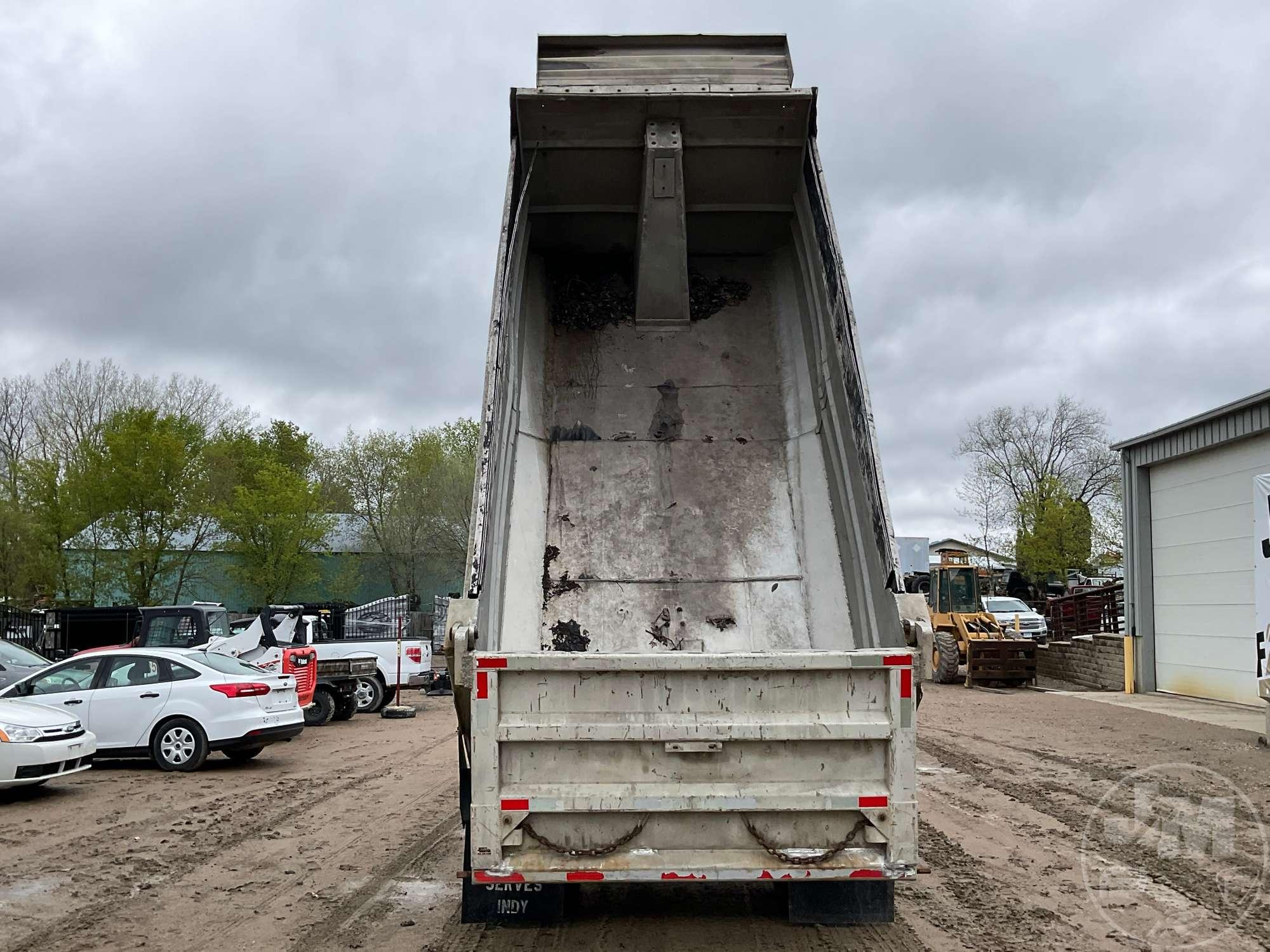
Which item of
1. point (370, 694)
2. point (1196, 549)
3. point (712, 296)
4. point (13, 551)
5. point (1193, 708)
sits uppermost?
point (712, 296)

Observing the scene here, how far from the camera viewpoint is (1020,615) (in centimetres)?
3322

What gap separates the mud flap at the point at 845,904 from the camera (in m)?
5.25

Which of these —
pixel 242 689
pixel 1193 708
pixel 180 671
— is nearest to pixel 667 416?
pixel 242 689

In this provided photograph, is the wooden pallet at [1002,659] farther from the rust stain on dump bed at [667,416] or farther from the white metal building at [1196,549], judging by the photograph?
the rust stain on dump bed at [667,416]

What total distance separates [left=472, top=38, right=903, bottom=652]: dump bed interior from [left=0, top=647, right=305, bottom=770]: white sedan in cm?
685

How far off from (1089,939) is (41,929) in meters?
5.55

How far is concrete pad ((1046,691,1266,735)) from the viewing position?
15.5 meters

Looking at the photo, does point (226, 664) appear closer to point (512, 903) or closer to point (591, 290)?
point (591, 290)

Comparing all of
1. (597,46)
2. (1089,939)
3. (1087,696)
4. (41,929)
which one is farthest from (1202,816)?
(1087,696)

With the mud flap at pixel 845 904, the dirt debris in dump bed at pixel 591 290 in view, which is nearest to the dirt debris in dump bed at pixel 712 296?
the dirt debris in dump bed at pixel 591 290

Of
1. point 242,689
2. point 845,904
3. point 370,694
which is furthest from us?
point 370,694

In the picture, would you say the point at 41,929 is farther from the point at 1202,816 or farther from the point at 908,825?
the point at 1202,816

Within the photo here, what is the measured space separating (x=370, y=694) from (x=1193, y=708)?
14.0 metres

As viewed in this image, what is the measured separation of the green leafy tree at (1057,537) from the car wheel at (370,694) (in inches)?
1305
